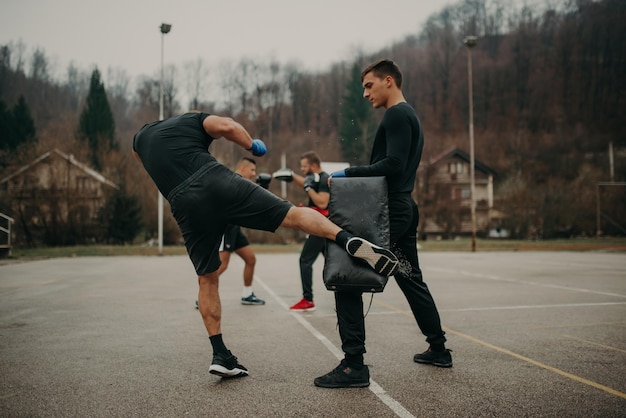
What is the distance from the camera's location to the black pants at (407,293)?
342cm

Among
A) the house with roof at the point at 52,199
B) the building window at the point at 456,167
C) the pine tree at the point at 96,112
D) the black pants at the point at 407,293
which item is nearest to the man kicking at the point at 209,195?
the black pants at the point at 407,293

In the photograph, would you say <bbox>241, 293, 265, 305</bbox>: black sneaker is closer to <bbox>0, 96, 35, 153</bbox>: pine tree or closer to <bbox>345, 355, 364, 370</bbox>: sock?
<bbox>345, 355, 364, 370</bbox>: sock

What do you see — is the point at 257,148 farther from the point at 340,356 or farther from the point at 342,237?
the point at 340,356

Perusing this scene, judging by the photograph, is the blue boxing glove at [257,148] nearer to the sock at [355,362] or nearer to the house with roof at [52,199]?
the sock at [355,362]

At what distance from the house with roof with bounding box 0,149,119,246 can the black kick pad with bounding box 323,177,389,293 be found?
29153 mm

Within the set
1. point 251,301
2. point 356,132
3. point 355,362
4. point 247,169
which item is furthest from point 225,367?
point 356,132

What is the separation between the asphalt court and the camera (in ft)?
9.71

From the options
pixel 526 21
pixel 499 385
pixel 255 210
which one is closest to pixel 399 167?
pixel 255 210

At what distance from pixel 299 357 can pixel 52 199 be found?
2922 centimetres

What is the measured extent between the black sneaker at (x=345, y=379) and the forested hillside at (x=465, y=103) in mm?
13149

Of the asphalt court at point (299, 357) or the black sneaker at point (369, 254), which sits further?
the black sneaker at point (369, 254)

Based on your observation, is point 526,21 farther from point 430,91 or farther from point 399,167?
point 399,167

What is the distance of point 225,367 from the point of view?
3.50m

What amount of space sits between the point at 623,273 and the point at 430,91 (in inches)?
1900
